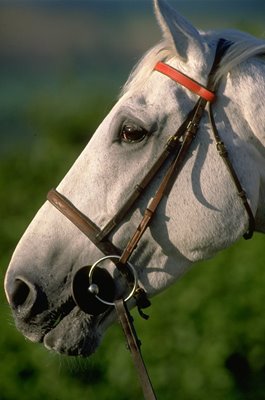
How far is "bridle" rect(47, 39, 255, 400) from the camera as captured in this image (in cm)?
334

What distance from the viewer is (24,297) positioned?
11.1 ft

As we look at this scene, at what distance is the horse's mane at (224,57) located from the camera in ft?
11.1

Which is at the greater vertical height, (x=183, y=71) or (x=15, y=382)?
(x=183, y=71)

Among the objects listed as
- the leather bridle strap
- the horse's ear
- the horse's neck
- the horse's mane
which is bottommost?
the leather bridle strap

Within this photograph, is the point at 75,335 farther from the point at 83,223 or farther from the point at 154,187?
the point at 154,187

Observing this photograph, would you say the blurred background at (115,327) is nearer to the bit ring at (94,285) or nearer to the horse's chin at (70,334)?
the horse's chin at (70,334)

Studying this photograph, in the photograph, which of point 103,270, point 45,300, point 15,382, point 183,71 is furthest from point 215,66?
point 15,382

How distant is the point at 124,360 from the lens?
6703 mm

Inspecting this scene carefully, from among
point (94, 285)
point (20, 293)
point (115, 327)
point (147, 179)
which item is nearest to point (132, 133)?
point (147, 179)

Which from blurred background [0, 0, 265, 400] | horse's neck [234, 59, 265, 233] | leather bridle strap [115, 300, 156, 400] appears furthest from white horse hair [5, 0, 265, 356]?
blurred background [0, 0, 265, 400]

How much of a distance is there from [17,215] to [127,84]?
497cm

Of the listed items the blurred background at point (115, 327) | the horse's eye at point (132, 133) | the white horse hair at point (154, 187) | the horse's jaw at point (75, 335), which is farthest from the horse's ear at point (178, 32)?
the horse's jaw at point (75, 335)

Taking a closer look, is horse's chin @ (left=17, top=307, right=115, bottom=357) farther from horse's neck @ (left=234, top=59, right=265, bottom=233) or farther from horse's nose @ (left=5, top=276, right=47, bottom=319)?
horse's neck @ (left=234, top=59, right=265, bottom=233)

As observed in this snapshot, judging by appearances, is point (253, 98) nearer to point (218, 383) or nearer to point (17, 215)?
point (218, 383)
